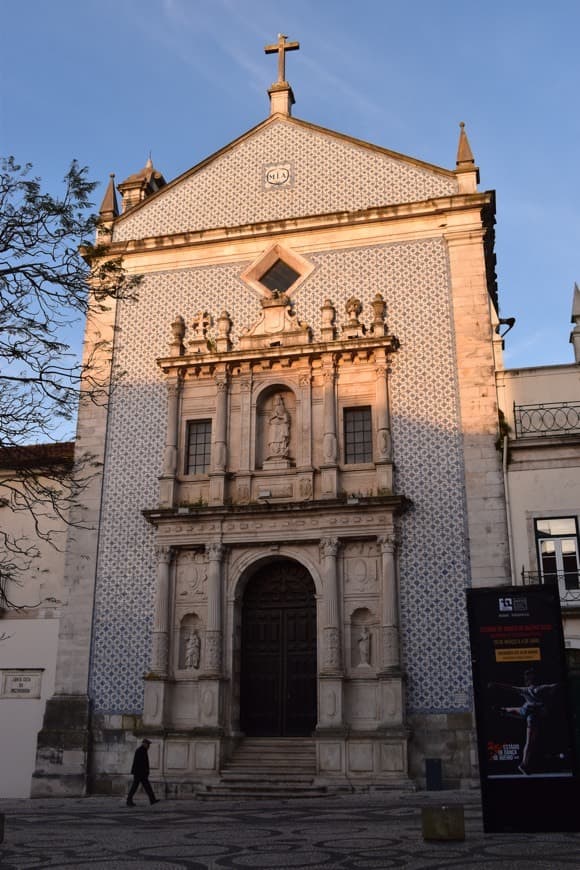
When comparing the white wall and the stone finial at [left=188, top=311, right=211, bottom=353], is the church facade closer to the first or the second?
the stone finial at [left=188, top=311, right=211, bottom=353]

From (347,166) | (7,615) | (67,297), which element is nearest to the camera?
(67,297)

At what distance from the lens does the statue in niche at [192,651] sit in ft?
61.5

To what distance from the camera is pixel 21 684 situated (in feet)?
65.1

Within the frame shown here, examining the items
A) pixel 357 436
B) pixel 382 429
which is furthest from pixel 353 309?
pixel 382 429

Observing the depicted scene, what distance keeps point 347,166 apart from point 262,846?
16.4m

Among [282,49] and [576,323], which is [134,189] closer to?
[282,49]

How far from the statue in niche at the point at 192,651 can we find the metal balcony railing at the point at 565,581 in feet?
22.1

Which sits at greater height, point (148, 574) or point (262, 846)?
point (148, 574)

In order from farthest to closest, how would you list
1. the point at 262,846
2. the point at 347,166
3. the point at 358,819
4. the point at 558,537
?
the point at 347,166 < the point at 558,537 < the point at 358,819 < the point at 262,846

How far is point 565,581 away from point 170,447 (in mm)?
8759

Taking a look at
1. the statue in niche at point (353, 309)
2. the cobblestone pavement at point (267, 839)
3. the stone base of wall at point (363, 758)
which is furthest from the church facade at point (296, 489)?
the cobblestone pavement at point (267, 839)

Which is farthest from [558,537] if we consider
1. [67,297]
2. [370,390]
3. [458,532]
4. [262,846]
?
[67,297]

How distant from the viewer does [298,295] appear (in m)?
21.1

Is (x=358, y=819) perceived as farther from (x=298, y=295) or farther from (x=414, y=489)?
(x=298, y=295)
